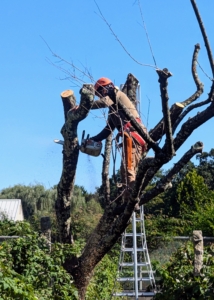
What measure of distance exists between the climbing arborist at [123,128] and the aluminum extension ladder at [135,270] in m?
2.09

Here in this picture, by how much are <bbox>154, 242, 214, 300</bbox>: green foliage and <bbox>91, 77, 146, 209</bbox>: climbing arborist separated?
50.7 inches

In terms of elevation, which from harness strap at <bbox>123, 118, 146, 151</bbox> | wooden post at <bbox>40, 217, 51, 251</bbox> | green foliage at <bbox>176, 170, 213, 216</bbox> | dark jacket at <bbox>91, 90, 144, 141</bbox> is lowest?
wooden post at <bbox>40, 217, 51, 251</bbox>

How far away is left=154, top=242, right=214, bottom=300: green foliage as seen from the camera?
6.15m

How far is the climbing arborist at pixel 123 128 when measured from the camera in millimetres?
5488

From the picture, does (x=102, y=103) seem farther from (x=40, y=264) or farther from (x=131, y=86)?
(x=40, y=264)

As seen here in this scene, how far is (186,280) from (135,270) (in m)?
1.81

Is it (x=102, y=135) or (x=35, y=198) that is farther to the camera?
(x=35, y=198)

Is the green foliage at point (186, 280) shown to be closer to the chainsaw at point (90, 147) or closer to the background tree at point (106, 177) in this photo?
the background tree at point (106, 177)

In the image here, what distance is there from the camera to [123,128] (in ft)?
18.4

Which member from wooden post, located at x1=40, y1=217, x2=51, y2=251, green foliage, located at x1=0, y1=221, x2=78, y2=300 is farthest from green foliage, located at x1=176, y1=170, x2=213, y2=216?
green foliage, located at x1=0, y1=221, x2=78, y2=300

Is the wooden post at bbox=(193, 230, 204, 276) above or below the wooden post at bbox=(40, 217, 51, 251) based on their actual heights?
below

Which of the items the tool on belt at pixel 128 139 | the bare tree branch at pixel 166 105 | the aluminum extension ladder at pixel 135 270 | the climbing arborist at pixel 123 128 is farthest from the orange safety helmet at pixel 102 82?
the aluminum extension ladder at pixel 135 270

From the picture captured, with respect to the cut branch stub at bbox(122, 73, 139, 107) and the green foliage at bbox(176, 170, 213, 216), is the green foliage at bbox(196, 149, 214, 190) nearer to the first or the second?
the green foliage at bbox(176, 170, 213, 216)

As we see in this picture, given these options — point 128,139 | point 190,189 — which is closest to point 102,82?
point 128,139
